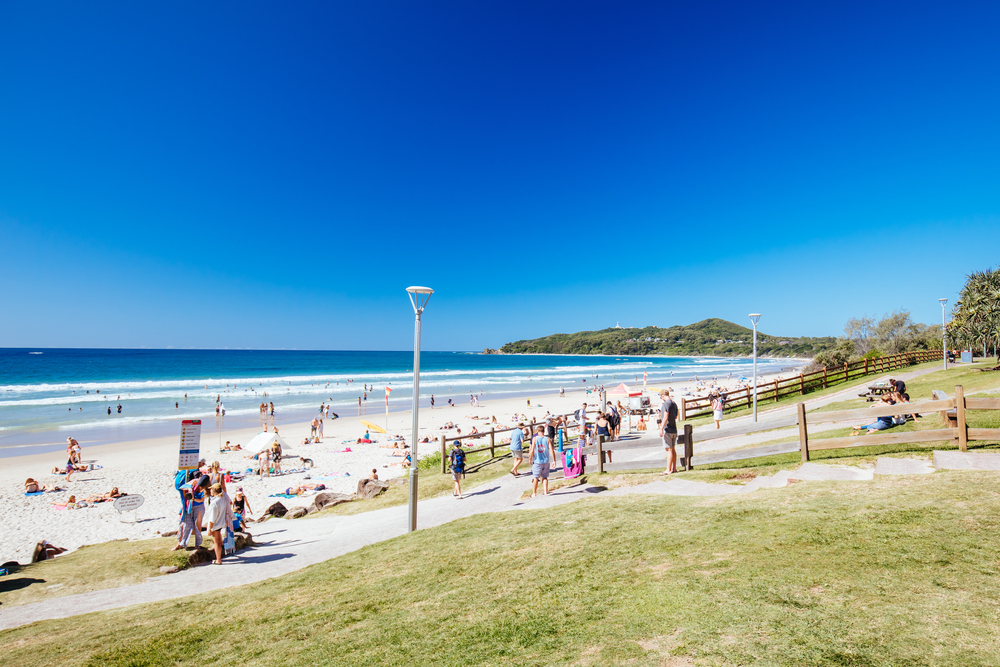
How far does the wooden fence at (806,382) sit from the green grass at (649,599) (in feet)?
50.5

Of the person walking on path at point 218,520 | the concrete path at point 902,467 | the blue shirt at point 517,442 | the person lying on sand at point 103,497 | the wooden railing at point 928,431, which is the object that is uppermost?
the wooden railing at point 928,431

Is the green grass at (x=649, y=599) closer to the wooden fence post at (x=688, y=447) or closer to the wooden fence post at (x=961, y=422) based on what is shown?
the wooden fence post at (x=961, y=422)

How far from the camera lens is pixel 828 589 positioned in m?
3.78

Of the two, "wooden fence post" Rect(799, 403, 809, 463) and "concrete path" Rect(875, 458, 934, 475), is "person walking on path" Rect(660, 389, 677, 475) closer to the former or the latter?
"wooden fence post" Rect(799, 403, 809, 463)

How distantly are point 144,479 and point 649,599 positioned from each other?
2195 cm

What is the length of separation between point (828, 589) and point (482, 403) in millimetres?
44304

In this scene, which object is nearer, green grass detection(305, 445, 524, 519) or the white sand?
green grass detection(305, 445, 524, 519)

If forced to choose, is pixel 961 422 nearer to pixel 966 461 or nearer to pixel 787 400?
pixel 966 461

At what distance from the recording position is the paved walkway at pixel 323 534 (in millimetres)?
6875

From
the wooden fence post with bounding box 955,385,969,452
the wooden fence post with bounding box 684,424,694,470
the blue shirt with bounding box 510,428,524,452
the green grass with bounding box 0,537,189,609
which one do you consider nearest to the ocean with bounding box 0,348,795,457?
the green grass with bounding box 0,537,189,609

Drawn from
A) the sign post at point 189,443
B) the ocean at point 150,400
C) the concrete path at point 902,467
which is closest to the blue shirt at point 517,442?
the sign post at point 189,443

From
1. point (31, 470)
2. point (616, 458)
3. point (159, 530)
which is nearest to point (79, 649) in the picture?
point (159, 530)

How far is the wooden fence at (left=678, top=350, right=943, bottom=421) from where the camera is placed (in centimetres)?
2289

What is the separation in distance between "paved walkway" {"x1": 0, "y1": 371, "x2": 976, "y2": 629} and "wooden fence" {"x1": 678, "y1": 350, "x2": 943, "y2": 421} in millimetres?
10344
